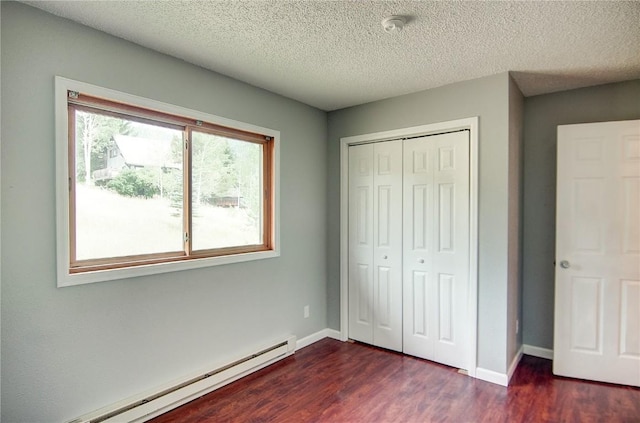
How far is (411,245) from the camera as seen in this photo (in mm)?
3229

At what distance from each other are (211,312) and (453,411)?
1894mm

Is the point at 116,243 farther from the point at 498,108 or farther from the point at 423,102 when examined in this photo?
the point at 498,108

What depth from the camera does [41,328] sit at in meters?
1.84

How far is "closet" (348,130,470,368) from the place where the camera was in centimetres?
296

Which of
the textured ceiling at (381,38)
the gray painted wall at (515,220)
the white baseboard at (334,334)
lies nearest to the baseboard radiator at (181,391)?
the white baseboard at (334,334)

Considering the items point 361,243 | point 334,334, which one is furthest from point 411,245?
point 334,334

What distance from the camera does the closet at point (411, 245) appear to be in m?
2.96

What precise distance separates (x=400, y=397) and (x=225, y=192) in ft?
6.94

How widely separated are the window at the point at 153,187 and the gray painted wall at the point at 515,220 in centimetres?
204

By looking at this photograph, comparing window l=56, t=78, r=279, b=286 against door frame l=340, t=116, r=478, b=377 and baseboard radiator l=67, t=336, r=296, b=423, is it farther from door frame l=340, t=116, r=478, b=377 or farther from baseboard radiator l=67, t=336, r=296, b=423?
door frame l=340, t=116, r=478, b=377

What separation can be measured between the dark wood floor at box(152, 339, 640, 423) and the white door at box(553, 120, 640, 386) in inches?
9.3

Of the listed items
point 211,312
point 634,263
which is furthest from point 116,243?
point 634,263

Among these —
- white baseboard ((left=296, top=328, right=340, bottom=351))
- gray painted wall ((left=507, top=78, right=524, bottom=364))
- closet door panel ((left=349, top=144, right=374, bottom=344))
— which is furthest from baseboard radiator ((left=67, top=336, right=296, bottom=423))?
gray painted wall ((left=507, top=78, right=524, bottom=364))

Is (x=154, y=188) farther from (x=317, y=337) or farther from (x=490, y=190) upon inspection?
(x=490, y=190)
